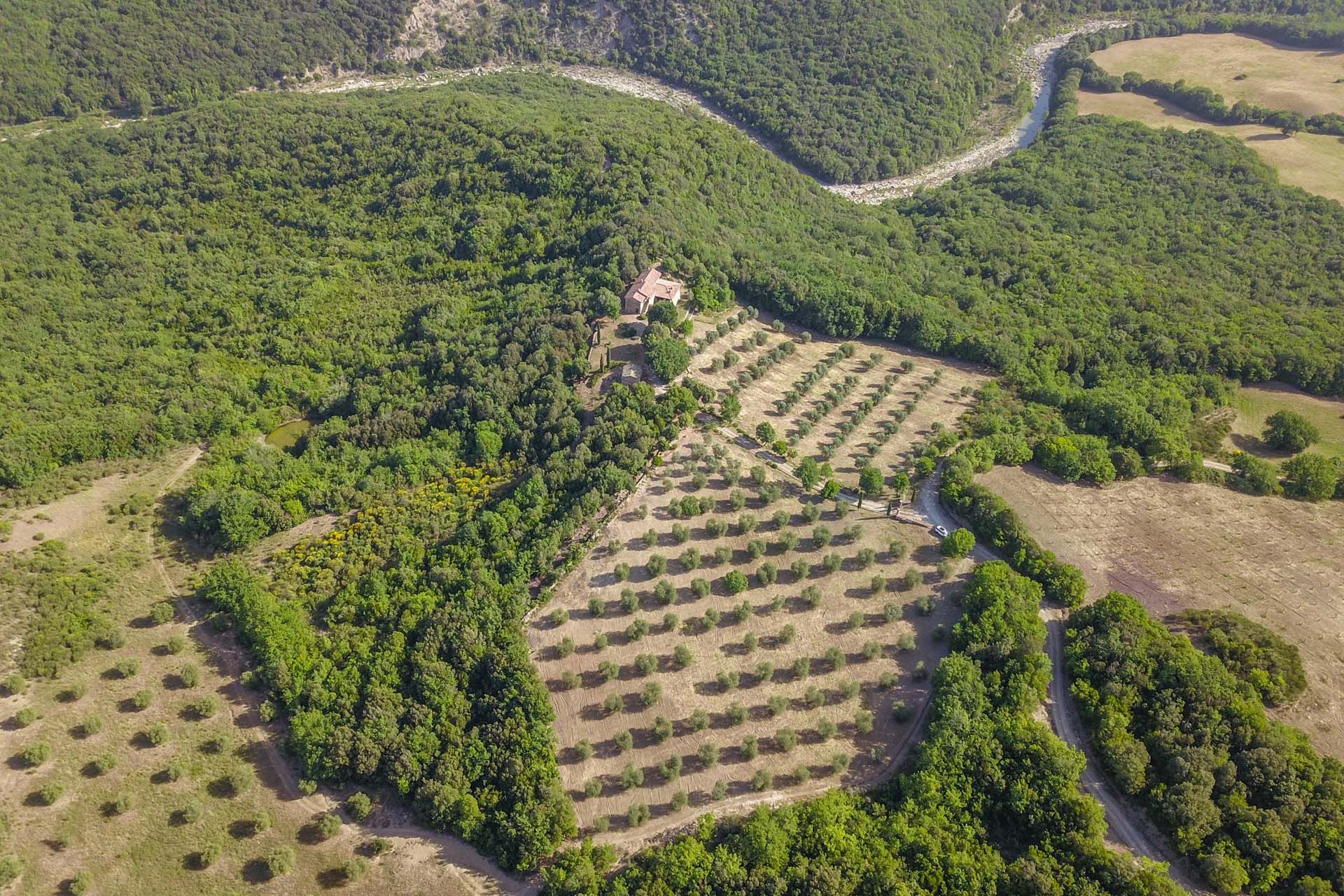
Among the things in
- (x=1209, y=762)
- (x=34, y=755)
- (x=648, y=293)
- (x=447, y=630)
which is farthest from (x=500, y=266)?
(x=1209, y=762)

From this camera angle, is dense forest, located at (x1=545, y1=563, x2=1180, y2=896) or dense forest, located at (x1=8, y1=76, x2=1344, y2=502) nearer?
dense forest, located at (x1=545, y1=563, x2=1180, y2=896)

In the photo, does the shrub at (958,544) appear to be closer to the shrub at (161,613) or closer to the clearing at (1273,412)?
the clearing at (1273,412)

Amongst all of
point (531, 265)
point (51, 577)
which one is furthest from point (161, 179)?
point (51, 577)

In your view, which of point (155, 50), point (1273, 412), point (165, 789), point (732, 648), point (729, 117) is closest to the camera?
point (165, 789)

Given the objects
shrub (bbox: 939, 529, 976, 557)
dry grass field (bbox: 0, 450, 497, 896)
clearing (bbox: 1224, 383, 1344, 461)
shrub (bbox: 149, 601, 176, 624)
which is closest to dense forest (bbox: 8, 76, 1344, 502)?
clearing (bbox: 1224, 383, 1344, 461)

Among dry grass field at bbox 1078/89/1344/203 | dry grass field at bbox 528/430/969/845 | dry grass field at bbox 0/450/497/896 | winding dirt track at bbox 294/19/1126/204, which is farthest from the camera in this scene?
winding dirt track at bbox 294/19/1126/204

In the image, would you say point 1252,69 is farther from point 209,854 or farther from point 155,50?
point 155,50

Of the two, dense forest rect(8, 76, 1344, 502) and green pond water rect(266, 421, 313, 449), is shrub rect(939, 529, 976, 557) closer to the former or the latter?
dense forest rect(8, 76, 1344, 502)
